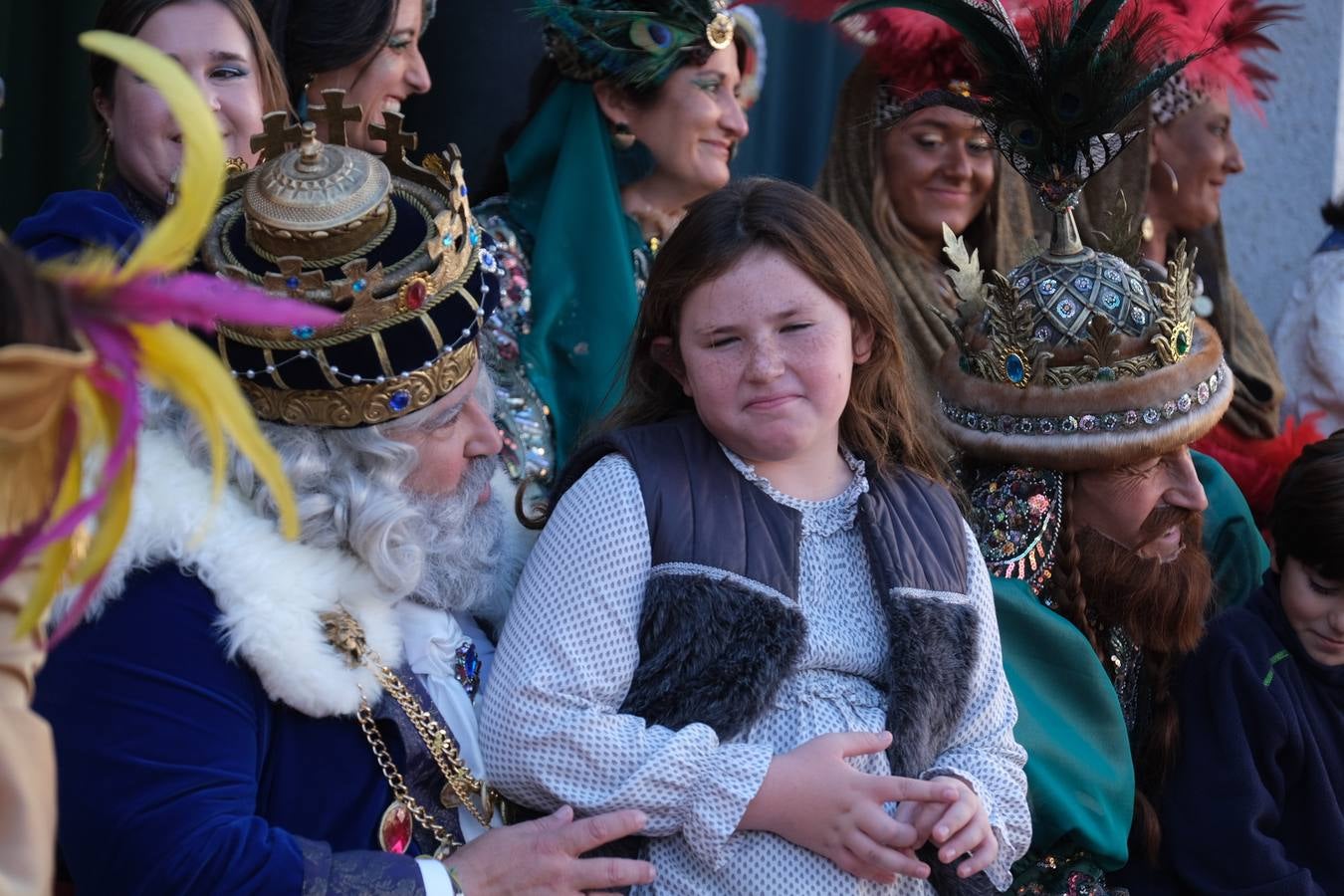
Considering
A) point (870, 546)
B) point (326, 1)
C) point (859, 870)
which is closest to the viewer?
point (859, 870)

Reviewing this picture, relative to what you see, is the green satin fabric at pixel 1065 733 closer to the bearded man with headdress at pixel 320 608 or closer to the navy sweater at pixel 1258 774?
the navy sweater at pixel 1258 774

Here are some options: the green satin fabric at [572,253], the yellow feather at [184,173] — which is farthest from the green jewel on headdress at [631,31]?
the yellow feather at [184,173]

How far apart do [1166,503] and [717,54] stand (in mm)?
1758

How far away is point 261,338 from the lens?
2281 millimetres

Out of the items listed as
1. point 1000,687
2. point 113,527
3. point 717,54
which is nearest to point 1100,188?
point 717,54

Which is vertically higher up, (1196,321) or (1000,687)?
(1196,321)

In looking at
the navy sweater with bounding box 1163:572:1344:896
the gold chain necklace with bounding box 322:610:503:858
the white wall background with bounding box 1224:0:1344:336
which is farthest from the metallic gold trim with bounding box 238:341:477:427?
the white wall background with bounding box 1224:0:1344:336

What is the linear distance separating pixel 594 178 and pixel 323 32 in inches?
29.9

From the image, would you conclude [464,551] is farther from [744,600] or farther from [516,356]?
Result: [516,356]

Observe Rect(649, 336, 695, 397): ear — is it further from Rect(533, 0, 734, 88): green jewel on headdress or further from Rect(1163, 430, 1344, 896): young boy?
Rect(533, 0, 734, 88): green jewel on headdress

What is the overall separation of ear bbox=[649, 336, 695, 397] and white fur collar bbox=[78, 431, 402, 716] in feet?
2.32

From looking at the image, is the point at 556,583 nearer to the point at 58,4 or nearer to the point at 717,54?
the point at 717,54

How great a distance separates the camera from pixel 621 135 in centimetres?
421

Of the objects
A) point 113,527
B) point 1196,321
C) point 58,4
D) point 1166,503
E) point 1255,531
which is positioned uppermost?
point 113,527
